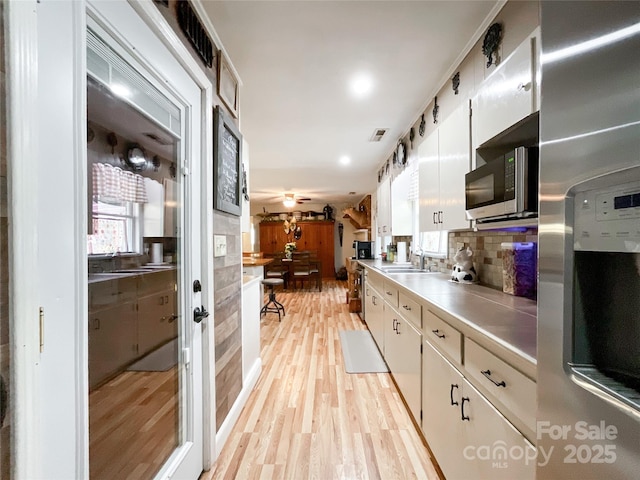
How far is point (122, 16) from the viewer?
3.09ft

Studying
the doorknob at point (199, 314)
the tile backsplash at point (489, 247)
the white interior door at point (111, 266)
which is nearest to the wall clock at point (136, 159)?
the white interior door at point (111, 266)

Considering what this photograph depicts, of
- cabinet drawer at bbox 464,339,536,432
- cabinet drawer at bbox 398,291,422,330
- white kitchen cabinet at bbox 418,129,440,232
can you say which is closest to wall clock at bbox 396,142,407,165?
white kitchen cabinet at bbox 418,129,440,232

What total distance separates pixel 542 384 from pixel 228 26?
230cm

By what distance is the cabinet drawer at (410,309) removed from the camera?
1777 mm

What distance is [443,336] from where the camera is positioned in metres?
1.41

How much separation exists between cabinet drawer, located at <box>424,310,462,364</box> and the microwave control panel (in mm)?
811

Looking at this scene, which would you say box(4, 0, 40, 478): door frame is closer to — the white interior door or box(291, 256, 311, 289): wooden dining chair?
the white interior door

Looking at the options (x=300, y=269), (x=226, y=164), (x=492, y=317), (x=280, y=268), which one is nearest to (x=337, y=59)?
(x=226, y=164)

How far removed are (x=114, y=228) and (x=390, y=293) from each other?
2162 mm

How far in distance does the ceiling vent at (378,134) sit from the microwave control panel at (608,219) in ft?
10.5

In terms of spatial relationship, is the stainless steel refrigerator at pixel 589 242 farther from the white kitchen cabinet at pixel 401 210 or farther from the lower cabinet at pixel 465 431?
the white kitchen cabinet at pixel 401 210

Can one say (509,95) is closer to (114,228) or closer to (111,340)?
(114,228)

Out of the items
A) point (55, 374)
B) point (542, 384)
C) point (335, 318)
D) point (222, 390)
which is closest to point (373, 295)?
→ point (335, 318)

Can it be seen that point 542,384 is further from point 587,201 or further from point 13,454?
point 13,454
